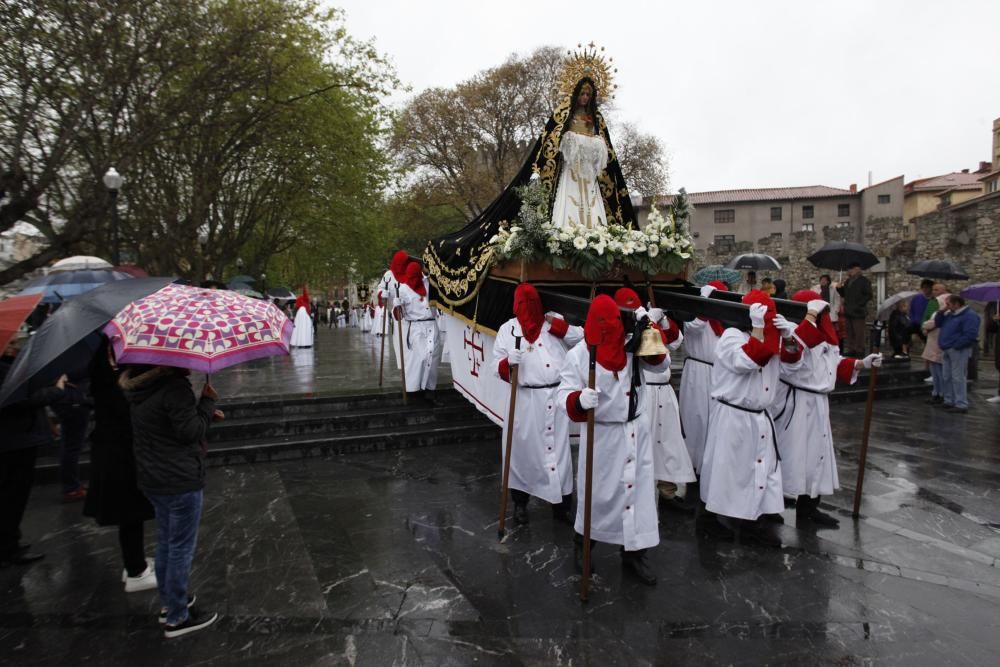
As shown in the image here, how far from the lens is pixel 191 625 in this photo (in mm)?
3545

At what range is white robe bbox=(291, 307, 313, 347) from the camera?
17858 millimetres

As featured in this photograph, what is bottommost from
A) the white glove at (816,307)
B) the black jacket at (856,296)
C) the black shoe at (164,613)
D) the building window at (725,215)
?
the black shoe at (164,613)

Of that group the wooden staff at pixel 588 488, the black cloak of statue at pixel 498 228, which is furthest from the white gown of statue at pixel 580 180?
the wooden staff at pixel 588 488

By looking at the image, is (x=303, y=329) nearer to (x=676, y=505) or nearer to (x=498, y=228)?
(x=498, y=228)

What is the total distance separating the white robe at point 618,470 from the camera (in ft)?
13.3

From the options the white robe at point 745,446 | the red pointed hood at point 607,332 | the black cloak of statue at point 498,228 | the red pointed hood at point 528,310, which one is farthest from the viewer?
the black cloak of statue at point 498,228

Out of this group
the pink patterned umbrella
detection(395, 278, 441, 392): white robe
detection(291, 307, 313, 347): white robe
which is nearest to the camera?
the pink patterned umbrella

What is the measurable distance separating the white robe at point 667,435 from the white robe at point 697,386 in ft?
1.56

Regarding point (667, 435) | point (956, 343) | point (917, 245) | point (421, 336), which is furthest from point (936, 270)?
point (421, 336)

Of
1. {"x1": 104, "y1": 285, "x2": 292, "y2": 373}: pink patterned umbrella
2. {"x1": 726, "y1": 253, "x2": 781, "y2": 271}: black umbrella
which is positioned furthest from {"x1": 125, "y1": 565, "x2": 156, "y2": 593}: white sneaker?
{"x1": 726, "y1": 253, "x2": 781, "y2": 271}: black umbrella

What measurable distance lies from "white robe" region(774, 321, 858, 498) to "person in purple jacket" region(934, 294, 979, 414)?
6.44 metres

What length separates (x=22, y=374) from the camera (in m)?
3.07

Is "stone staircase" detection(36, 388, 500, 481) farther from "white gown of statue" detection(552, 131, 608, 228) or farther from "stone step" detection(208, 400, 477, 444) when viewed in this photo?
"white gown of statue" detection(552, 131, 608, 228)

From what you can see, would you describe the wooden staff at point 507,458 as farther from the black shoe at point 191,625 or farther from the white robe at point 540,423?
the black shoe at point 191,625
